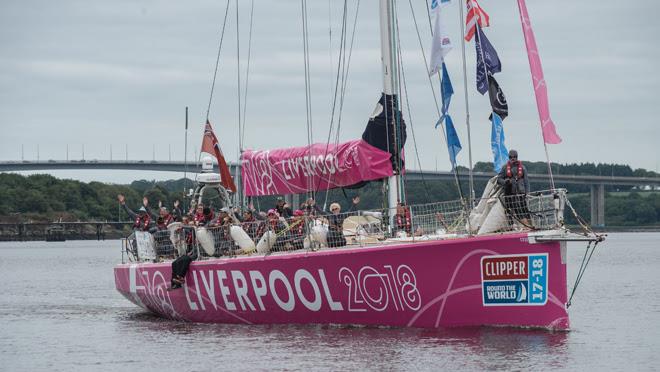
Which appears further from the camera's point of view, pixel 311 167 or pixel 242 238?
pixel 311 167

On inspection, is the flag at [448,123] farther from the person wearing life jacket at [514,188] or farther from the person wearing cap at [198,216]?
the person wearing cap at [198,216]

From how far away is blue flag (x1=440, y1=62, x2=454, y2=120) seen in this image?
21672 millimetres

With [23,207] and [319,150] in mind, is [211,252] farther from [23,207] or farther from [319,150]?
[23,207]

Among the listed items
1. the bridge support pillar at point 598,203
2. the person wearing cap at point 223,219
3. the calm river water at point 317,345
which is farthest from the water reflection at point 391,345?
the bridge support pillar at point 598,203

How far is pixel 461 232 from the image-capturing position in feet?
64.1

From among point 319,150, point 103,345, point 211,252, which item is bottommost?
point 103,345

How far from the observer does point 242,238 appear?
22500 mm

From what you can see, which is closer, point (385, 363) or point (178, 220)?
point (385, 363)

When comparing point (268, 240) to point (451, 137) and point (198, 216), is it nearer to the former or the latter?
point (198, 216)

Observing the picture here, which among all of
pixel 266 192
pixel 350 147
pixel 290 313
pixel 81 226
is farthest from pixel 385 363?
pixel 81 226

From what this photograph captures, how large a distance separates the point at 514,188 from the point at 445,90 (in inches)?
141

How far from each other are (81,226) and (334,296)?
127 meters

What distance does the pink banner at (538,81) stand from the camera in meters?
18.8

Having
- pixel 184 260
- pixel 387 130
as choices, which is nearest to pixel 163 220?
pixel 184 260
